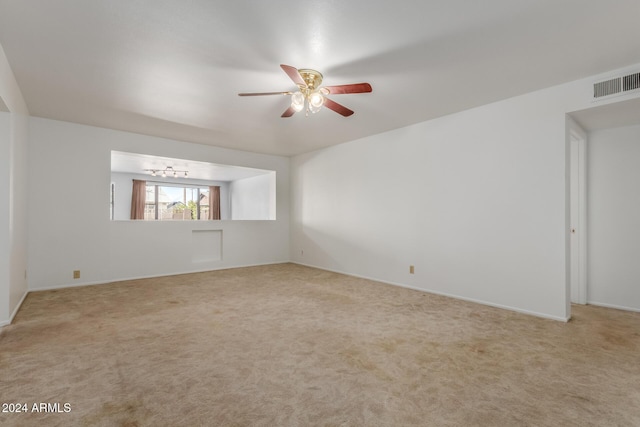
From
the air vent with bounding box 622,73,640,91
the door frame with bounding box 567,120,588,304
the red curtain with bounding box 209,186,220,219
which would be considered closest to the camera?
the air vent with bounding box 622,73,640,91

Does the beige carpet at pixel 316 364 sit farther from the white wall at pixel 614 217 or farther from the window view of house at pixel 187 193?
the window view of house at pixel 187 193

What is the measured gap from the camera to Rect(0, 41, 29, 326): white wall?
2832 millimetres

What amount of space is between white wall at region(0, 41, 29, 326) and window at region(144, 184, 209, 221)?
21.8 ft

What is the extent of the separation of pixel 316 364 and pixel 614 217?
13.5 feet

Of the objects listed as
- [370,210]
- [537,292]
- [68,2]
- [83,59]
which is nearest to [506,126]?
[537,292]

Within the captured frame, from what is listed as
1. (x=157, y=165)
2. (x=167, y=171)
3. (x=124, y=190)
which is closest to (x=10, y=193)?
(x=157, y=165)

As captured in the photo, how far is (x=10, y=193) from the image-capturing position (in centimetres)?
294

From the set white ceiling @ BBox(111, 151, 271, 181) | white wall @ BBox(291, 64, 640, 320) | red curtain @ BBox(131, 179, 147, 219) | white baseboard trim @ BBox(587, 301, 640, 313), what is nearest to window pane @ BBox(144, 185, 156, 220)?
→ red curtain @ BBox(131, 179, 147, 219)

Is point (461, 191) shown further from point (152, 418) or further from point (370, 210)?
point (152, 418)

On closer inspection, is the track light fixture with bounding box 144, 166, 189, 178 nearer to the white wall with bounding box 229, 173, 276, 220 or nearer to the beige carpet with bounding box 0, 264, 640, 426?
the white wall with bounding box 229, 173, 276, 220

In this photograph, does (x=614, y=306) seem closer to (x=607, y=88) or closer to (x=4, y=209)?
(x=607, y=88)

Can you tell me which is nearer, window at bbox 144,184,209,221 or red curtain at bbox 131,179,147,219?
red curtain at bbox 131,179,147,219

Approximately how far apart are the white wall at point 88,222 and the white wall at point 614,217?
20.3 feet

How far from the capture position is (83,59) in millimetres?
2709
